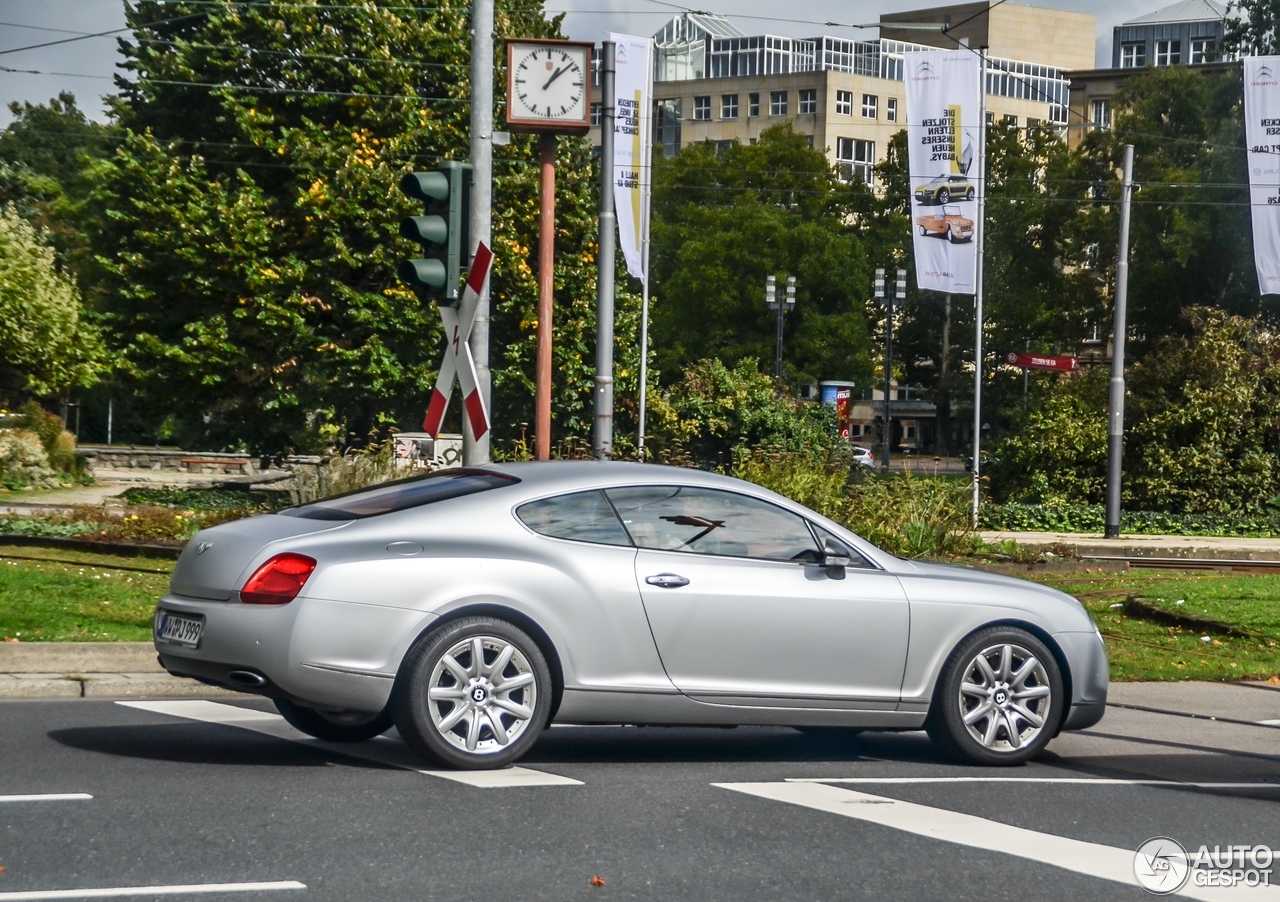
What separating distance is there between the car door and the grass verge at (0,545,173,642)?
15.6 feet

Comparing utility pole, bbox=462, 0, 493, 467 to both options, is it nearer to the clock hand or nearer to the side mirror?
the clock hand

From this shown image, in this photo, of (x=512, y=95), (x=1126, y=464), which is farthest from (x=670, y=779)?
(x=1126, y=464)

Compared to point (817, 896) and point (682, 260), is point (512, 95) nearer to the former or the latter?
point (817, 896)

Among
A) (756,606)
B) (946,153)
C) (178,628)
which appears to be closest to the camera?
(178,628)

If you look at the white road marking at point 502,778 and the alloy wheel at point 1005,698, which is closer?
the white road marking at point 502,778

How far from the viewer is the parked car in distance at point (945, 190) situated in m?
32.0

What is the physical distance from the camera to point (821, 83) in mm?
113438

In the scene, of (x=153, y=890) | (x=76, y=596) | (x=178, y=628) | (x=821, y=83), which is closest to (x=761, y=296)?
(x=821, y=83)

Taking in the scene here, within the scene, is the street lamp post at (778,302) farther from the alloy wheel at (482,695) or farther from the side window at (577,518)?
the alloy wheel at (482,695)

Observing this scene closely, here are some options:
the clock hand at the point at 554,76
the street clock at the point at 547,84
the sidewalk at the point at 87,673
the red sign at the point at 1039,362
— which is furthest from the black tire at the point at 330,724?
the red sign at the point at 1039,362

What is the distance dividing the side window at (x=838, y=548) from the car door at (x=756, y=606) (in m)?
0.01

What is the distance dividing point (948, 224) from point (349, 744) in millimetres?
25926

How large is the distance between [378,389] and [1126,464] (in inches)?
610

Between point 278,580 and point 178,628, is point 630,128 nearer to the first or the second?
point 178,628
